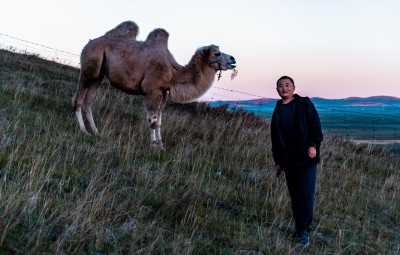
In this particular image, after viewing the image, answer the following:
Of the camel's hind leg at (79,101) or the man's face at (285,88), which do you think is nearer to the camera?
the man's face at (285,88)

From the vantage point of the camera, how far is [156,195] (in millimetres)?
6410

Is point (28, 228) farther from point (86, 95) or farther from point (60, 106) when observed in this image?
point (60, 106)

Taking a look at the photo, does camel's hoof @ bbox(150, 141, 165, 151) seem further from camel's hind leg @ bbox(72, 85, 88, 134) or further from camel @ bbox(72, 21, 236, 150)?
camel's hind leg @ bbox(72, 85, 88, 134)

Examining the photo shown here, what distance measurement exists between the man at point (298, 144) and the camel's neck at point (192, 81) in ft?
13.5

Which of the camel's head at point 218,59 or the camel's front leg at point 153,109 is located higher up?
the camel's head at point 218,59

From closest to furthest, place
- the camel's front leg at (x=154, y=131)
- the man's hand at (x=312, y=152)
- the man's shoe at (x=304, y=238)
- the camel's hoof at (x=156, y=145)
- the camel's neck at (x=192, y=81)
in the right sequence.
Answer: the man's hand at (x=312, y=152)
the man's shoe at (x=304, y=238)
the camel's hoof at (x=156, y=145)
the camel's front leg at (x=154, y=131)
the camel's neck at (x=192, y=81)

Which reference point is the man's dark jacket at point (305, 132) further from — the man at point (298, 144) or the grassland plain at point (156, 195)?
the grassland plain at point (156, 195)

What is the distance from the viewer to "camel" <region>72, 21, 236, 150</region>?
10117 millimetres

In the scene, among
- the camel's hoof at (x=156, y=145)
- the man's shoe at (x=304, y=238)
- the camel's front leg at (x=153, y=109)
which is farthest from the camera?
the camel's front leg at (x=153, y=109)

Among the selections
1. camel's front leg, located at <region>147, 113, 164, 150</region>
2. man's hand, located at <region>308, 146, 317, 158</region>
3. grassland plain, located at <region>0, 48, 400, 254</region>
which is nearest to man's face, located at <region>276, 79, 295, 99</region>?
man's hand, located at <region>308, 146, 317, 158</region>

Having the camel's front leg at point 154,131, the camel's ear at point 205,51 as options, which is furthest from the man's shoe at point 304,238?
the camel's ear at point 205,51

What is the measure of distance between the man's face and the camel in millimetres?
4029

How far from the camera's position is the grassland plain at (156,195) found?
4602mm

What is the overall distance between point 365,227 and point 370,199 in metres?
2.17
